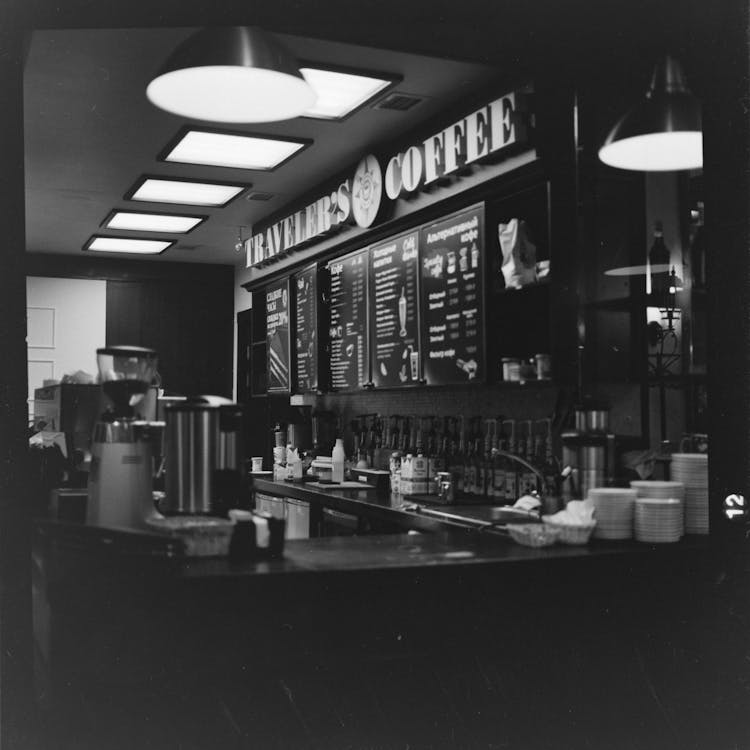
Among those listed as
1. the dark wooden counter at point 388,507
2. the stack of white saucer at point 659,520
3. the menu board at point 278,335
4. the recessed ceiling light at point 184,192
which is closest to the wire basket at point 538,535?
the stack of white saucer at point 659,520

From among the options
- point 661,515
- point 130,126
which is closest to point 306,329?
point 130,126

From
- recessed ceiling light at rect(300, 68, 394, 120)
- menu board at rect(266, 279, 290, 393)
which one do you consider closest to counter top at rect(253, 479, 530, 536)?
menu board at rect(266, 279, 290, 393)

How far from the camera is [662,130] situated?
9.78 feet

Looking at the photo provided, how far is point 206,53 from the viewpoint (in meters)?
2.69

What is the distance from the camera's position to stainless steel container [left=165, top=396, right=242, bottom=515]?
8.02ft

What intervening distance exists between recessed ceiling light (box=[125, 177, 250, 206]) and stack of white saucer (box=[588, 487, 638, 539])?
3.71m

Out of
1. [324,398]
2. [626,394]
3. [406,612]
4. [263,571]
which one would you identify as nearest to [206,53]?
[263,571]

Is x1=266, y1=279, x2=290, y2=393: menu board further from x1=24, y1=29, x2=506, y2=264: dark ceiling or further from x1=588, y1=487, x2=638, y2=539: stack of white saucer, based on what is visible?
x1=588, y1=487, x2=638, y2=539: stack of white saucer

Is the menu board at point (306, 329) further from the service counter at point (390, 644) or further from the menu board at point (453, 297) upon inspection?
the service counter at point (390, 644)

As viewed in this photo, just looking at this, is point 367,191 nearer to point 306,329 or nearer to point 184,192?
point 306,329

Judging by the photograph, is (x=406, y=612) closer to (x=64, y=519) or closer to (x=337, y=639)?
(x=337, y=639)

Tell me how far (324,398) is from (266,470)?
82cm

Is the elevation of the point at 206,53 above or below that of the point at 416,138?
below

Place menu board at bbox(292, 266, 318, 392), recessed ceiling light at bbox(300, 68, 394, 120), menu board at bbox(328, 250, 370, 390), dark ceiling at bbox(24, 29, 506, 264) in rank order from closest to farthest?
1. dark ceiling at bbox(24, 29, 506, 264)
2. recessed ceiling light at bbox(300, 68, 394, 120)
3. menu board at bbox(328, 250, 370, 390)
4. menu board at bbox(292, 266, 318, 392)
